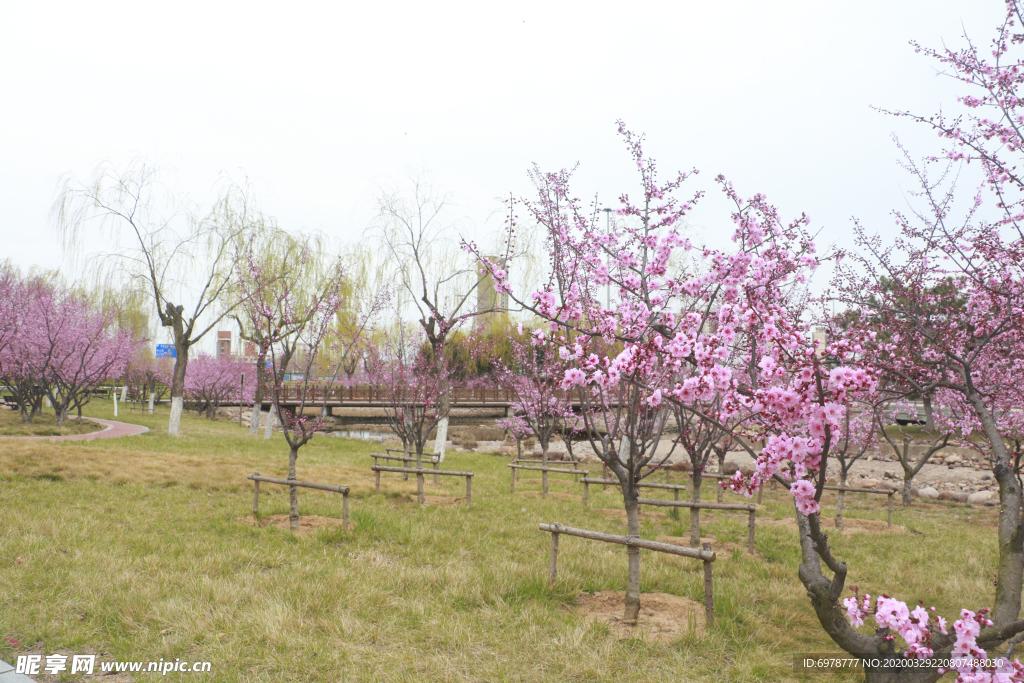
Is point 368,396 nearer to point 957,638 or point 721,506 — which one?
point 721,506

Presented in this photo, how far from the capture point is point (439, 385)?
16.3m

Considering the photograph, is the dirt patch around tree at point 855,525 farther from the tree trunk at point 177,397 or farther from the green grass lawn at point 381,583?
the tree trunk at point 177,397

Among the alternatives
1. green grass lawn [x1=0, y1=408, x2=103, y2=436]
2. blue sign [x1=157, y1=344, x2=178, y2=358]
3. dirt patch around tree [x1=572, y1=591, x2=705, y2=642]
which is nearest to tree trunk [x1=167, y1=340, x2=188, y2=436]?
green grass lawn [x1=0, y1=408, x2=103, y2=436]

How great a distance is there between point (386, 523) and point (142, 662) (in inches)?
172

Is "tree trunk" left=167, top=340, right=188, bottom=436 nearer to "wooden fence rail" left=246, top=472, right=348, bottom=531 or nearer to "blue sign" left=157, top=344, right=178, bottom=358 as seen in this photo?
"wooden fence rail" left=246, top=472, right=348, bottom=531

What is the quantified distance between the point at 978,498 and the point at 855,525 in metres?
6.50

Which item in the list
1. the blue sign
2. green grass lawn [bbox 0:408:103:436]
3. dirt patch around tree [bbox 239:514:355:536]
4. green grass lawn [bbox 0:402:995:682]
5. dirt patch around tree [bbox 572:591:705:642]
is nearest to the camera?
green grass lawn [bbox 0:402:995:682]

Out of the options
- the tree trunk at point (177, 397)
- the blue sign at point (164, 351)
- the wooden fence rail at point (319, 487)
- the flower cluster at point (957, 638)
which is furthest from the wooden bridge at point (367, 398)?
the flower cluster at point (957, 638)

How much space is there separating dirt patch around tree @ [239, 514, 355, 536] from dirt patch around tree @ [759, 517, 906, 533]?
7.26 meters

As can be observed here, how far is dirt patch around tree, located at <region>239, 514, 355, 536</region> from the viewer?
812 centimetres

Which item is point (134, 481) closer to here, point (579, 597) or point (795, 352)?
point (579, 597)

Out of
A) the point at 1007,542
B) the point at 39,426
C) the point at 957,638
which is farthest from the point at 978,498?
the point at 39,426

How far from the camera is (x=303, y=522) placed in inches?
342

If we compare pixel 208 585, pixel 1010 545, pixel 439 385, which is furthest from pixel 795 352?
pixel 439 385
